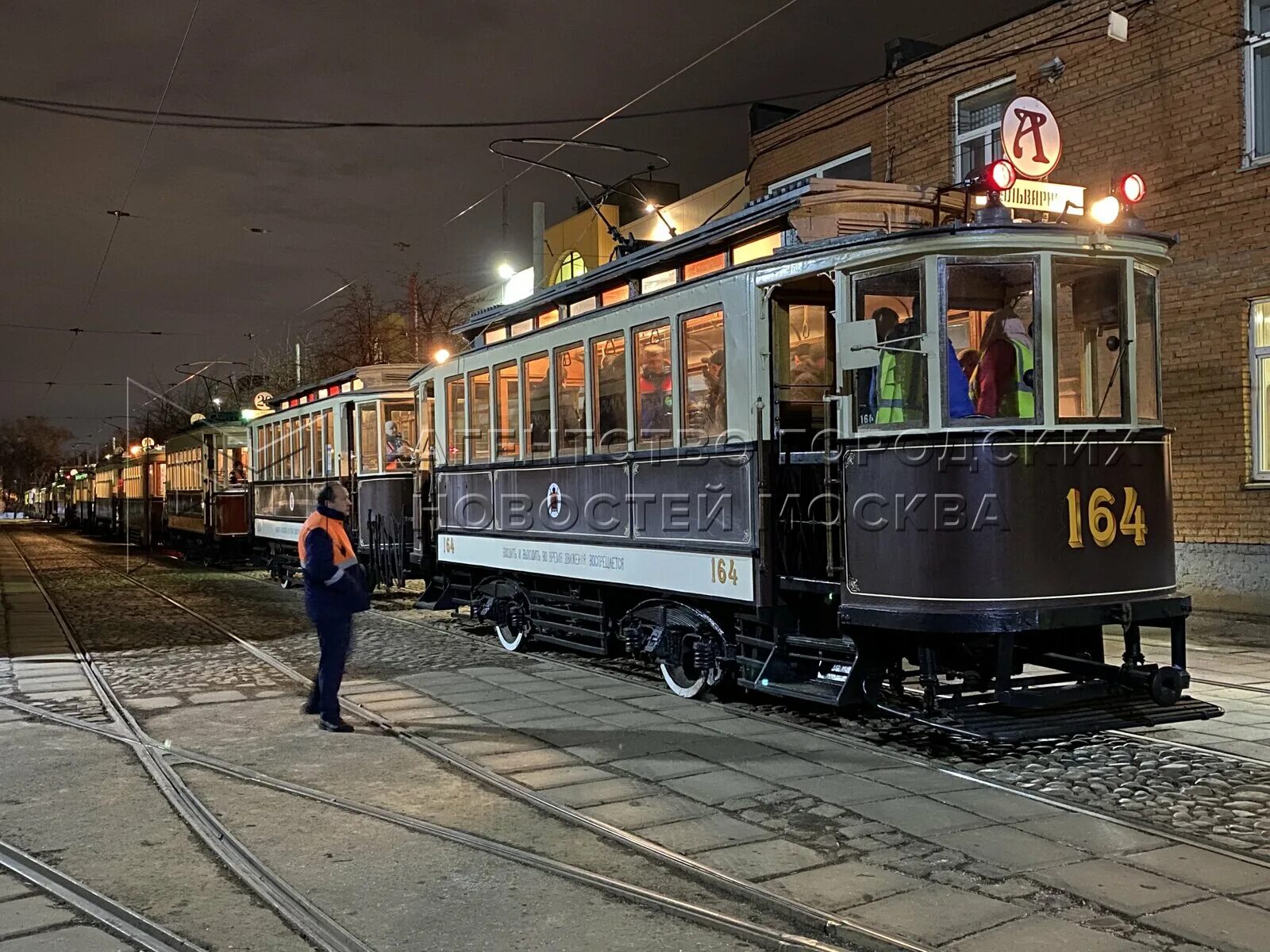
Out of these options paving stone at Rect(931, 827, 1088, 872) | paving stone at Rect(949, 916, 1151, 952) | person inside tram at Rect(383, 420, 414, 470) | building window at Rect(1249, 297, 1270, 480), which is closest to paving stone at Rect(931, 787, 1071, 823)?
paving stone at Rect(931, 827, 1088, 872)

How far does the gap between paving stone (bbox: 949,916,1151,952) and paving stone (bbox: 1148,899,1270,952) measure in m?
0.23

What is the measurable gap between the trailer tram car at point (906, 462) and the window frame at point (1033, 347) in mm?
13

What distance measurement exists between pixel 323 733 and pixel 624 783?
235cm

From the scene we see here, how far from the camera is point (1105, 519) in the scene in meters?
6.56

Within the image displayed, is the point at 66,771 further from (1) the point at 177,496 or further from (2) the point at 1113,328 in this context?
(1) the point at 177,496

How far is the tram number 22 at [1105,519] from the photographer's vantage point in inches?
255

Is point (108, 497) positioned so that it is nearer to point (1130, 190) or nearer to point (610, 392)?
point (610, 392)

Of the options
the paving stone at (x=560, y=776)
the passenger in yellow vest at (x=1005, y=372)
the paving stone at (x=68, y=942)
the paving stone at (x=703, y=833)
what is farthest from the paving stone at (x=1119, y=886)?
the paving stone at (x=68, y=942)

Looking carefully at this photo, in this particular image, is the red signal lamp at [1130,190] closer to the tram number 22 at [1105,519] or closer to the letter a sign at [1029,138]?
the letter a sign at [1029,138]

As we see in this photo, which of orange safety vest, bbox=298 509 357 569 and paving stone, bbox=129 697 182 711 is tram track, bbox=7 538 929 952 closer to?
paving stone, bbox=129 697 182 711

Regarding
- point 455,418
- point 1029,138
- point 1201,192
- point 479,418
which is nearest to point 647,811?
point 1029,138

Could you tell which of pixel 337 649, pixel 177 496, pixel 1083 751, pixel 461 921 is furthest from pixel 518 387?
pixel 177 496

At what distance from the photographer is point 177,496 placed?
30.1 metres

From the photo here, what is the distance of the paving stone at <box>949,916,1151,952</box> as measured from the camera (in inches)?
152
